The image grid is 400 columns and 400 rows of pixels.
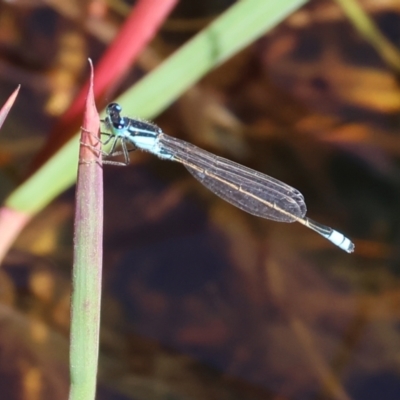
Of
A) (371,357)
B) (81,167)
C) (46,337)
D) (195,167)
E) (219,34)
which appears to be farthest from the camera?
(371,357)

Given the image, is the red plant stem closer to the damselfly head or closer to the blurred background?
the damselfly head

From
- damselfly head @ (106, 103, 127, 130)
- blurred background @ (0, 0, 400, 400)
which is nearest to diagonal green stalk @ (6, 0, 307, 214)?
damselfly head @ (106, 103, 127, 130)

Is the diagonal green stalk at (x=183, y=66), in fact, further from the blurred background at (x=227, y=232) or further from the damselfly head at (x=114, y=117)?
the blurred background at (x=227, y=232)

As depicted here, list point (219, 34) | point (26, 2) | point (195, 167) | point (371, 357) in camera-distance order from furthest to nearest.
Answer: point (26, 2)
point (371, 357)
point (195, 167)
point (219, 34)

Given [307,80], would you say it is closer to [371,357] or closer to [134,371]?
[371,357]

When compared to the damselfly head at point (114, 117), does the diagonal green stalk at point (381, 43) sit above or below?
above

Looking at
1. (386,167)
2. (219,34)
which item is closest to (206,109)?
(386,167)

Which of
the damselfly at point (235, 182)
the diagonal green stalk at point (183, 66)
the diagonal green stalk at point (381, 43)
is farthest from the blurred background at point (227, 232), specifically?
the diagonal green stalk at point (183, 66)
